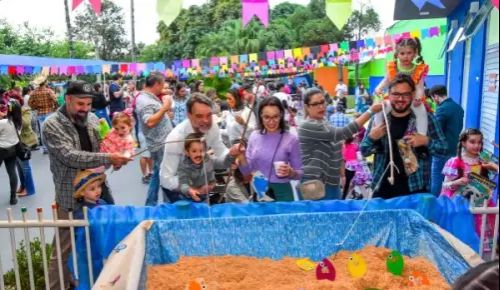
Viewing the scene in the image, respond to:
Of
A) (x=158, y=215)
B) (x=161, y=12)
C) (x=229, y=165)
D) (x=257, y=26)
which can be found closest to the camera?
(x=158, y=215)

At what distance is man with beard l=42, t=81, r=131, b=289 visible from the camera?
2.86 m

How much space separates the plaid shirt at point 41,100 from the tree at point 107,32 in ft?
128

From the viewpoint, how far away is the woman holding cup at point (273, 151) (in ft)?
10.8

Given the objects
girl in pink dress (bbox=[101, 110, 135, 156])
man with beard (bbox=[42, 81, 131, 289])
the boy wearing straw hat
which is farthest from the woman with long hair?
the boy wearing straw hat

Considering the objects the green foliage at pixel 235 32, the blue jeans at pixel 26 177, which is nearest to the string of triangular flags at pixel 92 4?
the blue jeans at pixel 26 177

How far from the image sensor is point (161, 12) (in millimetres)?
2918

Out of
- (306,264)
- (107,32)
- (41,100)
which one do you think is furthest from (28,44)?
(306,264)

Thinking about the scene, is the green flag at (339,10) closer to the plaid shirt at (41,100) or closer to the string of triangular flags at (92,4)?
the string of triangular flags at (92,4)

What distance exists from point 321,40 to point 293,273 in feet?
90.2

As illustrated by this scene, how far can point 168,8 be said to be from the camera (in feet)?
9.57

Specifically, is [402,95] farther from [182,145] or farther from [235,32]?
[235,32]

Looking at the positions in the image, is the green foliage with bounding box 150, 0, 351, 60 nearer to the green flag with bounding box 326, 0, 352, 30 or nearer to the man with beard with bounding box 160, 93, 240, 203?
the man with beard with bounding box 160, 93, 240, 203

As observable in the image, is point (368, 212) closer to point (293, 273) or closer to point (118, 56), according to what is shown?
point (293, 273)

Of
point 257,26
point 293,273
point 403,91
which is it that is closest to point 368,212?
point 293,273
